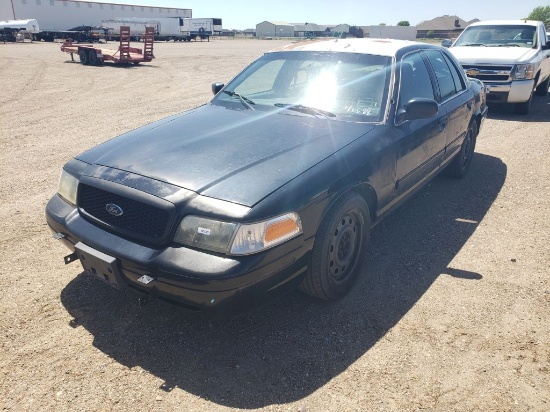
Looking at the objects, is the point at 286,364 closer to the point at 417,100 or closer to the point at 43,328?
the point at 43,328

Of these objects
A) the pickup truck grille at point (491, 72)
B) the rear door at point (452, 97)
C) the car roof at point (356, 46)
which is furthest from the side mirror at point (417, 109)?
the pickup truck grille at point (491, 72)

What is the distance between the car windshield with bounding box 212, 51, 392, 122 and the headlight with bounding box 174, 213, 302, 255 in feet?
4.78

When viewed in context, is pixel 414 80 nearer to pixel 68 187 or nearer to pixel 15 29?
pixel 68 187

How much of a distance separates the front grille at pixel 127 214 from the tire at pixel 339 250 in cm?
99

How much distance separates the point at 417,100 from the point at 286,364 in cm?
224

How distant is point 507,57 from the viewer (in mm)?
9016

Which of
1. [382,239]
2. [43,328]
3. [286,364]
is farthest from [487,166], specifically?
[43,328]

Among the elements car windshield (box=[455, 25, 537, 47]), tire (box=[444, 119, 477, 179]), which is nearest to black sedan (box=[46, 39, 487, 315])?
tire (box=[444, 119, 477, 179])

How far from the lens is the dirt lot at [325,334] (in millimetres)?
2383

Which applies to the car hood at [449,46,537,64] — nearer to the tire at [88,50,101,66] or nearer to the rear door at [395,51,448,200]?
the rear door at [395,51,448,200]

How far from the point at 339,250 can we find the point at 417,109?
4.31 ft

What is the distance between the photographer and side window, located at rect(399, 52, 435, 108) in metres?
3.73

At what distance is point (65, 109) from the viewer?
9625 millimetres

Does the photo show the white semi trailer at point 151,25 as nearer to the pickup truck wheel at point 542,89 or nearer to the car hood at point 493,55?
the pickup truck wheel at point 542,89
